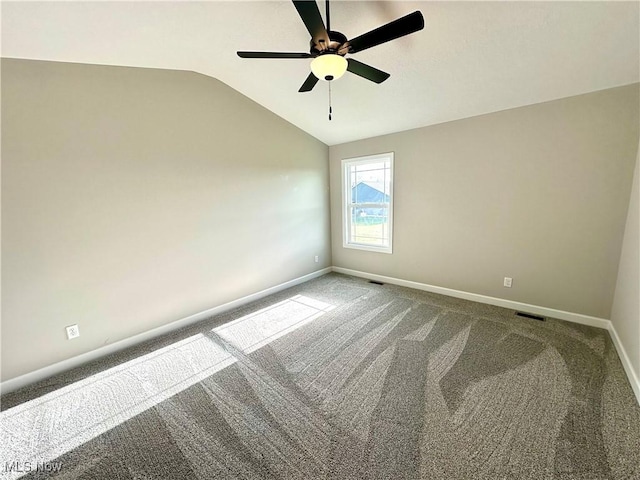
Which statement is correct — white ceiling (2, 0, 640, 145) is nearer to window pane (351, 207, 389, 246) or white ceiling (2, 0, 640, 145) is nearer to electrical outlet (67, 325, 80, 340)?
window pane (351, 207, 389, 246)

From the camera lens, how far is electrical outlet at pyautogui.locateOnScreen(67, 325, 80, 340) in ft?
7.27

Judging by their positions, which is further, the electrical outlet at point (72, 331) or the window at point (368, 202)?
the window at point (368, 202)

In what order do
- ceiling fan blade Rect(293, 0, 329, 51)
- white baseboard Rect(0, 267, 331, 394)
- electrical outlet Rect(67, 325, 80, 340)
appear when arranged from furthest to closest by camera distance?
electrical outlet Rect(67, 325, 80, 340), white baseboard Rect(0, 267, 331, 394), ceiling fan blade Rect(293, 0, 329, 51)

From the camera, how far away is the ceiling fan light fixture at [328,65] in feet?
5.19

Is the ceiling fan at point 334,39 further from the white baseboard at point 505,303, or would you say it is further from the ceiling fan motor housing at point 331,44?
the white baseboard at point 505,303

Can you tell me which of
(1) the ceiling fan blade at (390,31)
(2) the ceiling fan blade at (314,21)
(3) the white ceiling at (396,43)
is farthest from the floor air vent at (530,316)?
(2) the ceiling fan blade at (314,21)

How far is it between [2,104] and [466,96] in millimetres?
A: 3915

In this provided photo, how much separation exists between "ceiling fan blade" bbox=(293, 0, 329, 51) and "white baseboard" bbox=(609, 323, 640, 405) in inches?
119

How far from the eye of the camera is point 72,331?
223cm

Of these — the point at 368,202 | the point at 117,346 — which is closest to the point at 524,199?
the point at 368,202

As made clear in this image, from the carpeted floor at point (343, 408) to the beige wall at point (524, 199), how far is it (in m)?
0.56

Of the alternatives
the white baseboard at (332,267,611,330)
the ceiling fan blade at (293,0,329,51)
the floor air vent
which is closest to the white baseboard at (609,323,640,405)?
the white baseboard at (332,267,611,330)

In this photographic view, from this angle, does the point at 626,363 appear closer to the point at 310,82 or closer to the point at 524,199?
the point at 524,199

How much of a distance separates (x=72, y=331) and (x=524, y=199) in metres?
4.60
